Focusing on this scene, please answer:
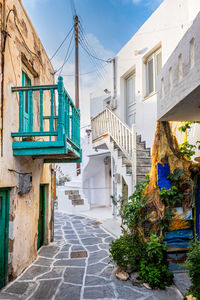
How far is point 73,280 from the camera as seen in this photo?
435cm

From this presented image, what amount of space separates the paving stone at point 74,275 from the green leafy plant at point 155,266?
1.26 meters

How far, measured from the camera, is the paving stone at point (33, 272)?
445cm

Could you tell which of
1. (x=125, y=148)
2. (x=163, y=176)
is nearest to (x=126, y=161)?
(x=125, y=148)

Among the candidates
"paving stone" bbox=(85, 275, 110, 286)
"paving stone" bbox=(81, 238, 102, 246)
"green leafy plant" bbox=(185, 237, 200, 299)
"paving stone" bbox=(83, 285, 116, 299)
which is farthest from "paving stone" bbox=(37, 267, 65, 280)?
"green leafy plant" bbox=(185, 237, 200, 299)

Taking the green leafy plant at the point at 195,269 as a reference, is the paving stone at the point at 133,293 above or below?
below

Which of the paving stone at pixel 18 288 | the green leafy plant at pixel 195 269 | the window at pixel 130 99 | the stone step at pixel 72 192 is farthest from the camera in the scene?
the stone step at pixel 72 192

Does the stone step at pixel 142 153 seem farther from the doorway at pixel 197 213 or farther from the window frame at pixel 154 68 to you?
the doorway at pixel 197 213

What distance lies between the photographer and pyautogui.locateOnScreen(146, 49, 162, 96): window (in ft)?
26.9

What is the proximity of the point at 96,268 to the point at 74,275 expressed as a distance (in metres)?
0.55

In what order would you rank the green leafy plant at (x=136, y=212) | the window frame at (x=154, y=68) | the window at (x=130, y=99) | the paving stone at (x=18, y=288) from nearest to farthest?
the paving stone at (x=18, y=288), the green leafy plant at (x=136, y=212), the window frame at (x=154, y=68), the window at (x=130, y=99)

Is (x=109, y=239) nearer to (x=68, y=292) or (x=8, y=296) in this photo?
(x=68, y=292)

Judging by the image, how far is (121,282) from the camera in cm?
416

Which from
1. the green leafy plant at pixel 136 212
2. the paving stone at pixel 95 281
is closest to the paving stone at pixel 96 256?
A: the paving stone at pixel 95 281

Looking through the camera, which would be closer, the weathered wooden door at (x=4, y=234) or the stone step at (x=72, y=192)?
the weathered wooden door at (x=4, y=234)
